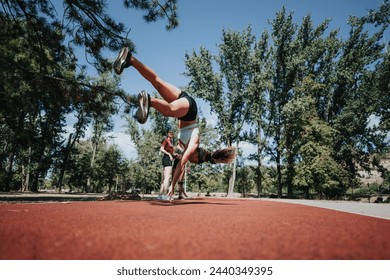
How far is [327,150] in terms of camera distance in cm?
1950

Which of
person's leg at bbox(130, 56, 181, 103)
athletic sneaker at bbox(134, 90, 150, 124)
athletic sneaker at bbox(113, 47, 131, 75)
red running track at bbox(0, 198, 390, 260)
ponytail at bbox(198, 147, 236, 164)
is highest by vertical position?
athletic sneaker at bbox(113, 47, 131, 75)

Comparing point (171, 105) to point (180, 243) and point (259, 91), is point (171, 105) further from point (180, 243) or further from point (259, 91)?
point (259, 91)

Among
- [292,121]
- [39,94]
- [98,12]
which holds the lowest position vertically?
[39,94]

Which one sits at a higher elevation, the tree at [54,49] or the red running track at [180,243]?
the tree at [54,49]

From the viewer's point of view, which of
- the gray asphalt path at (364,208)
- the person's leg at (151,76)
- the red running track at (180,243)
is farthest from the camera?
the person's leg at (151,76)

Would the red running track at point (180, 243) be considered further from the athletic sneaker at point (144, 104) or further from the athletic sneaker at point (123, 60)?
the athletic sneaker at point (123, 60)

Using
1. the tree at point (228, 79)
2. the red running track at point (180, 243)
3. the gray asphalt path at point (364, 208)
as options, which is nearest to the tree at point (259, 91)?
the tree at point (228, 79)

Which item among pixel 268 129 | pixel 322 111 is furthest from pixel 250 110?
pixel 322 111

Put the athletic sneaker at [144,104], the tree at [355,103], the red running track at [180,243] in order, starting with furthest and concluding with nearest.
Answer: the tree at [355,103] → the athletic sneaker at [144,104] → the red running track at [180,243]

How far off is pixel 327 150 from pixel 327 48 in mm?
12136

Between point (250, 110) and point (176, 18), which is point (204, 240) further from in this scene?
point (250, 110)

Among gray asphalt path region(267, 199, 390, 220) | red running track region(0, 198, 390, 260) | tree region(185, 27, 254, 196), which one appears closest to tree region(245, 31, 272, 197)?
tree region(185, 27, 254, 196)

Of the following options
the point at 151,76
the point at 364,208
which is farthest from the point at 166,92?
the point at 364,208

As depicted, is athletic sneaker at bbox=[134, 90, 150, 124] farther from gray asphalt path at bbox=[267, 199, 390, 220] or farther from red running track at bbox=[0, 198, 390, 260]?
gray asphalt path at bbox=[267, 199, 390, 220]
